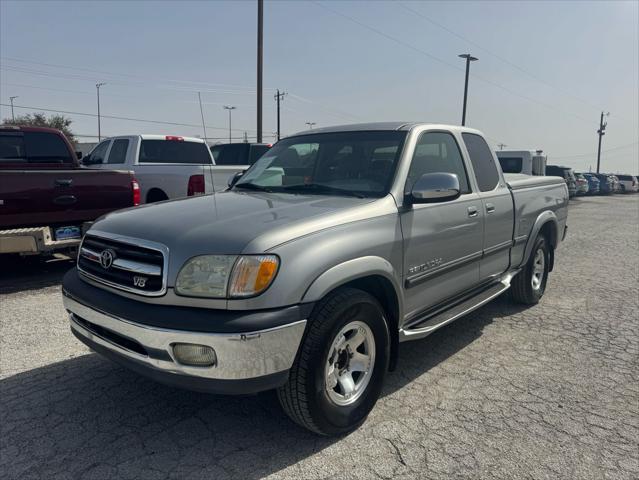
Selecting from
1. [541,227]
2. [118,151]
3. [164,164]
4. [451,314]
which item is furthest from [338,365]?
[118,151]

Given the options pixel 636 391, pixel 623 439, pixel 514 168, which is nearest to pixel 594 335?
pixel 636 391

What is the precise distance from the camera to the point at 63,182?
627cm

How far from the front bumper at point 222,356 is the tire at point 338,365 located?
0.43 feet

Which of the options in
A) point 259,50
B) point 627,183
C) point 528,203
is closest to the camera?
point 528,203

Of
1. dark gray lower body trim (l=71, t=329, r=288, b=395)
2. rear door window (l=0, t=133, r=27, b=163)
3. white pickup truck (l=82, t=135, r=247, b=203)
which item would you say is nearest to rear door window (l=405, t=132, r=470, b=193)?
dark gray lower body trim (l=71, t=329, r=288, b=395)

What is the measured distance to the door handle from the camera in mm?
6223

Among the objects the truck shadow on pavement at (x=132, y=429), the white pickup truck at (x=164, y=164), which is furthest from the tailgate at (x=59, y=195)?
the truck shadow on pavement at (x=132, y=429)

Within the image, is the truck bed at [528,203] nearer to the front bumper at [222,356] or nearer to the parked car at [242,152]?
the front bumper at [222,356]

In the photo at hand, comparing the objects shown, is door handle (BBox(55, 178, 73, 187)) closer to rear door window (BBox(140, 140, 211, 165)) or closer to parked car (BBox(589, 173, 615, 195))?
rear door window (BBox(140, 140, 211, 165))

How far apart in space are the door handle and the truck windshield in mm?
3042

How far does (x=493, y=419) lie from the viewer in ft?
10.8

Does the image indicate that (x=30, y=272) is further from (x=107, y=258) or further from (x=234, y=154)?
(x=234, y=154)

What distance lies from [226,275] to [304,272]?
1.34ft

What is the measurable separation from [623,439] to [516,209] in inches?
98.9
